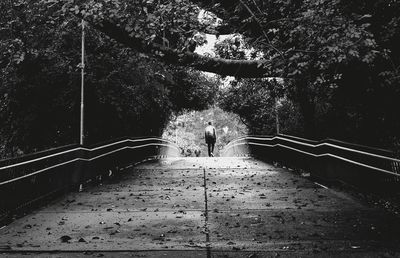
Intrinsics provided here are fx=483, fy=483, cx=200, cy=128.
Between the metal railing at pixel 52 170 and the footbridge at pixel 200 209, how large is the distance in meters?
0.03

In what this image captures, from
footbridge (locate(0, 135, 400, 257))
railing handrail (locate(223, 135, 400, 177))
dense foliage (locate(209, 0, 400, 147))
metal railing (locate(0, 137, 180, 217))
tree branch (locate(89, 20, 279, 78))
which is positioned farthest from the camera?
tree branch (locate(89, 20, 279, 78))

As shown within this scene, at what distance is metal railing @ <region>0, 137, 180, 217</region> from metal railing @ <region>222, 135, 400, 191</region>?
5354 millimetres

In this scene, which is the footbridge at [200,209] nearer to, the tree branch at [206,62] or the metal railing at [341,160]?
the metal railing at [341,160]

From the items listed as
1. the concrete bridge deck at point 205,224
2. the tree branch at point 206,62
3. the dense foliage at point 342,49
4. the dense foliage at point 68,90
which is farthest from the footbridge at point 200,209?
the dense foliage at point 68,90

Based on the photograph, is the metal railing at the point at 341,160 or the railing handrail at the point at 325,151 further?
the railing handrail at the point at 325,151

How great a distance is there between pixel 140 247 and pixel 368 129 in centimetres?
833

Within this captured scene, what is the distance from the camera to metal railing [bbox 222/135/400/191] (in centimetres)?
833

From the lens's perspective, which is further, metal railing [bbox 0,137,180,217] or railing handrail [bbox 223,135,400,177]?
railing handrail [bbox 223,135,400,177]

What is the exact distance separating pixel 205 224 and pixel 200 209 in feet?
3.99

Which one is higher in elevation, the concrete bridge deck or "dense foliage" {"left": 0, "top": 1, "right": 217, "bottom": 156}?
"dense foliage" {"left": 0, "top": 1, "right": 217, "bottom": 156}

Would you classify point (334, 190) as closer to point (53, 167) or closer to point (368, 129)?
point (368, 129)

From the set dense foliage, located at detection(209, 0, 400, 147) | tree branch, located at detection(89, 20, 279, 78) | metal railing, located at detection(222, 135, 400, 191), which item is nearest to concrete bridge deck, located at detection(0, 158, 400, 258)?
metal railing, located at detection(222, 135, 400, 191)

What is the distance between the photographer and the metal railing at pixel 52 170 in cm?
794

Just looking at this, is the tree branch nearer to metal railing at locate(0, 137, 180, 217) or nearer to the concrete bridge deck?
metal railing at locate(0, 137, 180, 217)
